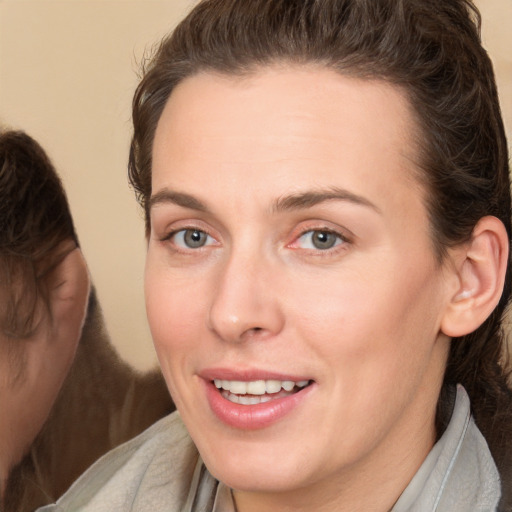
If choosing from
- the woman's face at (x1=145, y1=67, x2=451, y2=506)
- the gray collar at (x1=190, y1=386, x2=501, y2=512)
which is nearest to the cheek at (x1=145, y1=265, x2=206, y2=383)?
the woman's face at (x1=145, y1=67, x2=451, y2=506)

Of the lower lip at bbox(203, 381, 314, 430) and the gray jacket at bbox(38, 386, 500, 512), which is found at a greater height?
the lower lip at bbox(203, 381, 314, 430)

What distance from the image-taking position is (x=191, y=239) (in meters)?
1.21

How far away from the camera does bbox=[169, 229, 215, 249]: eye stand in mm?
1193

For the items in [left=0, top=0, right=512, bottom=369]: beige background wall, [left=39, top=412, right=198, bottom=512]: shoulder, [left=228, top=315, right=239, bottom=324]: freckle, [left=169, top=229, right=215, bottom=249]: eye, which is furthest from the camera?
[left=0, top=0, right=512, bottom=369]: beige background wall

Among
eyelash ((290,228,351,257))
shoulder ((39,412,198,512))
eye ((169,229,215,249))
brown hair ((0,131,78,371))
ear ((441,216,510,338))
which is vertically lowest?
shoulder ((39,412,198,512))

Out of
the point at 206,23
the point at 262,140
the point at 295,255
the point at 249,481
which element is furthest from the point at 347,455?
the point at 206,23

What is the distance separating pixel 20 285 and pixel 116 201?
0.21m

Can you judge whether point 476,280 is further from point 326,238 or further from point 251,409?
point 251,409

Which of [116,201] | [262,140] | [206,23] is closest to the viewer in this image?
[262,140]

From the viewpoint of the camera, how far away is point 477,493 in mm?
1260

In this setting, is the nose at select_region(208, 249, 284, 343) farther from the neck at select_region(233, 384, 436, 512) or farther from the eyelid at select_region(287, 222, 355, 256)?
the neck at select_region(233, 384, 436, 512)

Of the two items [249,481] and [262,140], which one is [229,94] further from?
[249,481]

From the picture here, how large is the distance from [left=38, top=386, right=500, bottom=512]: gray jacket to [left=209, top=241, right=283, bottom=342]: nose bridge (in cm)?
33

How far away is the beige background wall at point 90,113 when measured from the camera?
1572 mm
